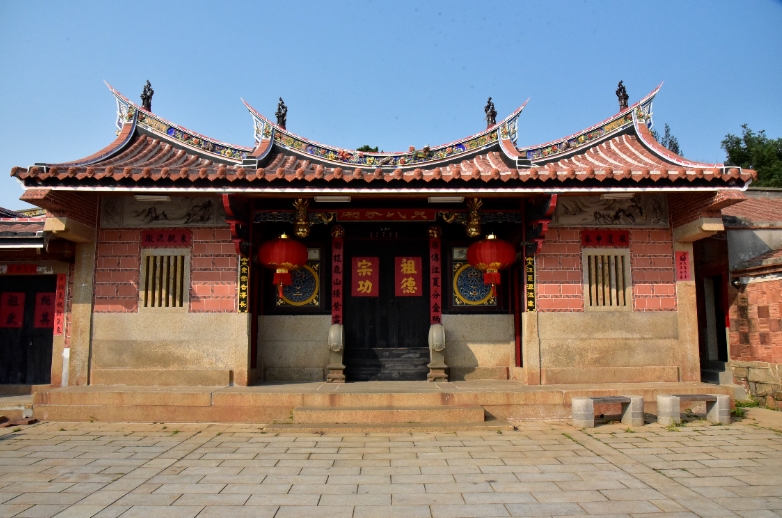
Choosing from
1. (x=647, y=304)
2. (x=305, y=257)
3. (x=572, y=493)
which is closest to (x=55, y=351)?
(x=305, y=257)

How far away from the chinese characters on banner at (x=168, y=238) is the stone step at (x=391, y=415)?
3.29 m

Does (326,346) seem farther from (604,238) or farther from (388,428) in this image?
(604,238)

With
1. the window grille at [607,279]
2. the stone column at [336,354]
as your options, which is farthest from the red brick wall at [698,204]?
the stone column at [336,354]

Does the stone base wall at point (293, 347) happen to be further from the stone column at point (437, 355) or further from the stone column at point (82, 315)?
the stone column at point (82, 315)

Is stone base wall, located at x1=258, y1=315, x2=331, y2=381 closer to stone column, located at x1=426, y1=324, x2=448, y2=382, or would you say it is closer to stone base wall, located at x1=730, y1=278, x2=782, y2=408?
stone column, located at x1=426, y1=324, x2=448, y2=382

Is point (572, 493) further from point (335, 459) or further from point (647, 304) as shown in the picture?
point (647, 304)

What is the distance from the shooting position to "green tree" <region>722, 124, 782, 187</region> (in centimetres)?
2381

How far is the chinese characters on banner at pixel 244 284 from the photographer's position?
321 inches

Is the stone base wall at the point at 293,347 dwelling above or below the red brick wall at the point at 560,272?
below

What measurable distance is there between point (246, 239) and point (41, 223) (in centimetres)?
347

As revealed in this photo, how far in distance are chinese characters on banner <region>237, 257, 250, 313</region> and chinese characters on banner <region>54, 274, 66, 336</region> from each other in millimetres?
2859

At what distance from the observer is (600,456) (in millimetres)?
5539

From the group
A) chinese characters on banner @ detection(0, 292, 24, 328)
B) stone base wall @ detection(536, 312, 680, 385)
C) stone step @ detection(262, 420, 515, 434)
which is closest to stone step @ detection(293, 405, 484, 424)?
stone step @ detection(262, 420, 515, 434)

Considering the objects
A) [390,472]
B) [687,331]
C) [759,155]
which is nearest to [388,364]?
[390,472]
